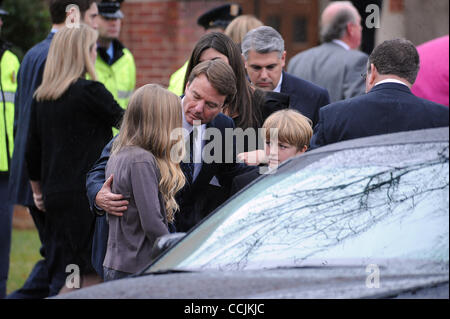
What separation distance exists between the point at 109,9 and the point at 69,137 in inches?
74.6

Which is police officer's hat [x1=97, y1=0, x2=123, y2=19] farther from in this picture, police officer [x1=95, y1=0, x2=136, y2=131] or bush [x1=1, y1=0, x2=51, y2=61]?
bush [x1=1, y1=0, x2=51, y2=61]

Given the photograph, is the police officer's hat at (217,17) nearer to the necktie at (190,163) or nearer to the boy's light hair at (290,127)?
the boy's light hair at (290,127)

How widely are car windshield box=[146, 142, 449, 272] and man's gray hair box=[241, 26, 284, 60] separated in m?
2.02

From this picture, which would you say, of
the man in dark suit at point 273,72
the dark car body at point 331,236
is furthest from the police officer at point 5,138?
the dark car body at point 331,236

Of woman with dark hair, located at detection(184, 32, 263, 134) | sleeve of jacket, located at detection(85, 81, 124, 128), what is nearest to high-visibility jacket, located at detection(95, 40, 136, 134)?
sleeve of jacket, located at detection(85, 81, 124, 128)

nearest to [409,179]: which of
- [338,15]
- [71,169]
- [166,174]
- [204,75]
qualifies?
[166,174]

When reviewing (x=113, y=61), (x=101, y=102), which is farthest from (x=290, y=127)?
(x=113, y=61)

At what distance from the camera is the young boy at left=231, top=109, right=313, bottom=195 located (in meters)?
5.03

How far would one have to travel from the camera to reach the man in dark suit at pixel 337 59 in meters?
7.19

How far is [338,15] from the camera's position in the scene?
25.4 feet

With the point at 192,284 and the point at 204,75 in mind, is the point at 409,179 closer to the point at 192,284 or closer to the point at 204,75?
the point at 192,284

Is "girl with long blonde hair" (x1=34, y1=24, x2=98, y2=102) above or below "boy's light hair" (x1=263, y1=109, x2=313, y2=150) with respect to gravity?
above
